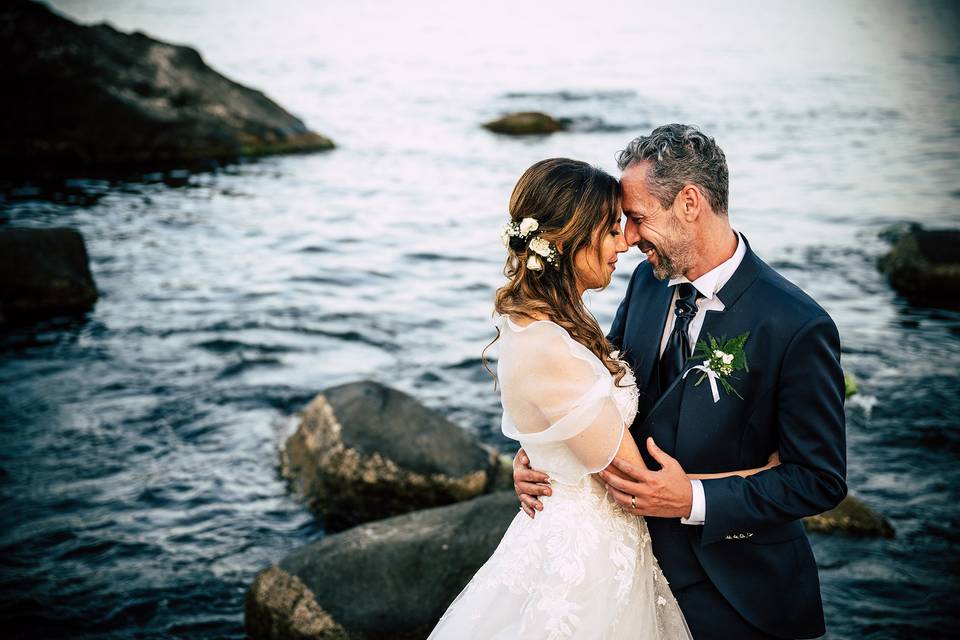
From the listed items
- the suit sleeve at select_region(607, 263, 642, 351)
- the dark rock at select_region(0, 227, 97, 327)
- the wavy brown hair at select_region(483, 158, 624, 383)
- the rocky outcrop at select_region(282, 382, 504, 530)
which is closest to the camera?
the wavy brown hair at select_region(483, 158, 624, 383)

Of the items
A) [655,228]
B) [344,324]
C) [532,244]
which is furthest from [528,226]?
[344,324]

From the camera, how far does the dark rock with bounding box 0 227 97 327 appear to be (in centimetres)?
1056

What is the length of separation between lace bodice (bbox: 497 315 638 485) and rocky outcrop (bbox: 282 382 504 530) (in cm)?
317

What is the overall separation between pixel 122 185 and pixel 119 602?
45.5ft

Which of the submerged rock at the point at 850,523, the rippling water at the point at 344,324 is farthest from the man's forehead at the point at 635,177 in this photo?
the submerged rock at the point at 850,523

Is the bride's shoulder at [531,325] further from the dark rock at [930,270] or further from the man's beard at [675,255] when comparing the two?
the dark rock at [930,270]

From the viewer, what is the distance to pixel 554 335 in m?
3.07

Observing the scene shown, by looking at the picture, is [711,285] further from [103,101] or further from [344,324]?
[103,101]

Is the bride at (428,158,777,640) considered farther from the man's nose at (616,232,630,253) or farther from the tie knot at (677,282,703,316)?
the tie knot at (677,282,703,316)

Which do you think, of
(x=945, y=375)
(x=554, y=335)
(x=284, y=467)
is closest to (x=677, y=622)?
(x=554, y=335)

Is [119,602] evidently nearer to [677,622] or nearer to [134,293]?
[677,622]

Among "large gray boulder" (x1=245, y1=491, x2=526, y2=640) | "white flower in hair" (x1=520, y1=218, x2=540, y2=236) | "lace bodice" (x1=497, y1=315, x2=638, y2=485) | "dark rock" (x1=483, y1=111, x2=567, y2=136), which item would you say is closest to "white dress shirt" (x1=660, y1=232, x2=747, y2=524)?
"lace bodice" (x1=497, y1=315, x2=638, y2=485)

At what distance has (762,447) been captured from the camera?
3066 mm

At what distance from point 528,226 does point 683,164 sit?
2.09 feet
